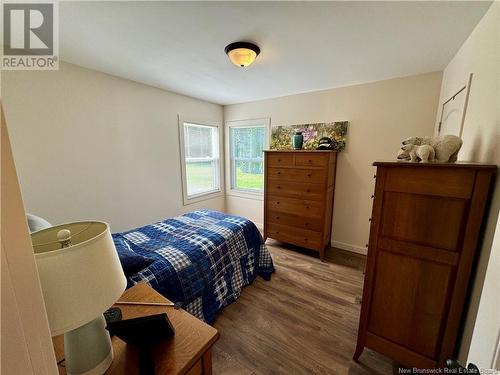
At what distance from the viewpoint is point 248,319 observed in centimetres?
178

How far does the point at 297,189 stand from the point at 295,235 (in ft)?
2.16

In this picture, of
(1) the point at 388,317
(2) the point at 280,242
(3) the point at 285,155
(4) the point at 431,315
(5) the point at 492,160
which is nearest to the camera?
(5) the point at 492,160

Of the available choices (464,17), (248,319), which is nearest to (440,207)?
(464,17)

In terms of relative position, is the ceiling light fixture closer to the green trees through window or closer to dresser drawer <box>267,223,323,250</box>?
the green trees through window

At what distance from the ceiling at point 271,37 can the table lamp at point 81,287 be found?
4.64 ft

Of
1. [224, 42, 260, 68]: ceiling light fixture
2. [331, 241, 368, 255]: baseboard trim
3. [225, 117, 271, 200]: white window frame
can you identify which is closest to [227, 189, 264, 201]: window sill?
[225, 117, 271, 200]: white window frame

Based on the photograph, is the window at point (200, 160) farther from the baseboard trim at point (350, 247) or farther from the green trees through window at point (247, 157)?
the baseboard trim at point (350, 247)

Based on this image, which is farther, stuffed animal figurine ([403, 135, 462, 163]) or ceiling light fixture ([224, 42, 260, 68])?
ceiling light fixture ([224, 42, 260, 68])

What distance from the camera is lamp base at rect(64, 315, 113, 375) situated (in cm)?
63

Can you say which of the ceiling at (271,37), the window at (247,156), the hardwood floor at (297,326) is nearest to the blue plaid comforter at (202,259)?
the hardwood floor at (297,326)

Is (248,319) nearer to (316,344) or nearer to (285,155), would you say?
(316,344)

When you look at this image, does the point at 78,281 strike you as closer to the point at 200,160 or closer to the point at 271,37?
the point at 271,37

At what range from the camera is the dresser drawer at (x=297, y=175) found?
2.55m

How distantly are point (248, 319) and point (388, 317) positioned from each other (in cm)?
108
